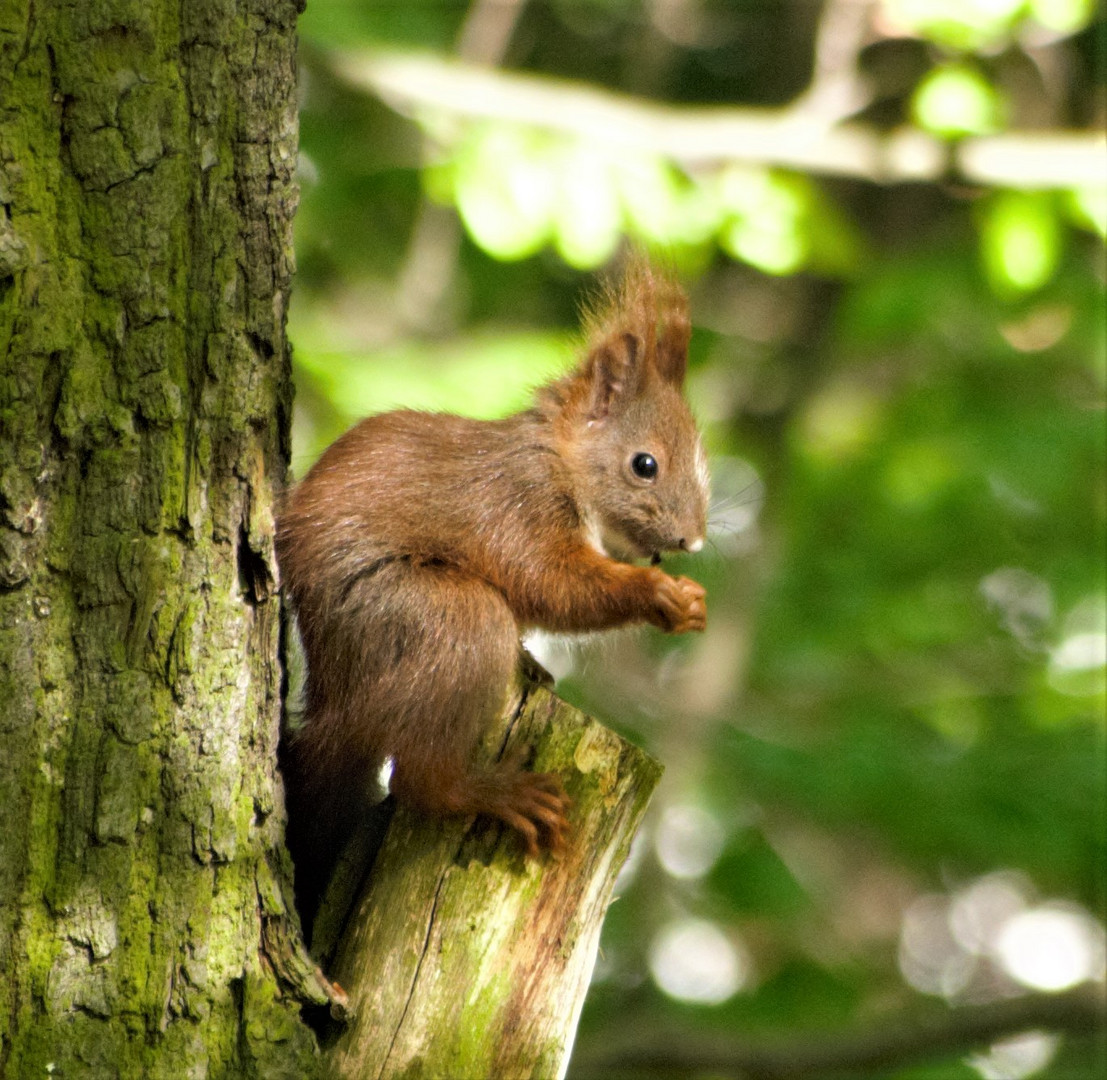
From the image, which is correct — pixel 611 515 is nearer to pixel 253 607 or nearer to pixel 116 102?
pixel 253 607

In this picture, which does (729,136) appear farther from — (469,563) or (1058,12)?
(469,563)

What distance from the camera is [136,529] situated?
73.3 inches

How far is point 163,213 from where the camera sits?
73.1 inches

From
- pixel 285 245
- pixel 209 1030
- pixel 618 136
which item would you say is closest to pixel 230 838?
pixel 209 1030

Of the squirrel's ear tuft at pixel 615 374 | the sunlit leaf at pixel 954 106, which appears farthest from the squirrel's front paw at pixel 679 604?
the sunlit leaf at pixel 954 106

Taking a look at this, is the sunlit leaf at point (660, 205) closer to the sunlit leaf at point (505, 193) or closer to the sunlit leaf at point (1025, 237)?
the sunlit leaf at point (505, 193)

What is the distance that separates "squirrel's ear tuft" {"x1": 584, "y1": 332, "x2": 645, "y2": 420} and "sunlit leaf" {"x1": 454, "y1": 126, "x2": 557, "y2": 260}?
3.94 feet

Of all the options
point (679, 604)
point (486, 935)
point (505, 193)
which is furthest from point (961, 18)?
point (486, 935)

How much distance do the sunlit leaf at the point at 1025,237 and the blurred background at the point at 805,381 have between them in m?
0.01

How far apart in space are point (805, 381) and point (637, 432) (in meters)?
3.34

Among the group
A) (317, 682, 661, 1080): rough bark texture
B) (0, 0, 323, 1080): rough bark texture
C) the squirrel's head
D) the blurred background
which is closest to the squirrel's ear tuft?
the squirrel's head

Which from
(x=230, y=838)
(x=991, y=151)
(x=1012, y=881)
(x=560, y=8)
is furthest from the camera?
(x=1012, y=881)

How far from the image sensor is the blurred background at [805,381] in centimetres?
427

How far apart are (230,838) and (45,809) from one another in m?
0.25
